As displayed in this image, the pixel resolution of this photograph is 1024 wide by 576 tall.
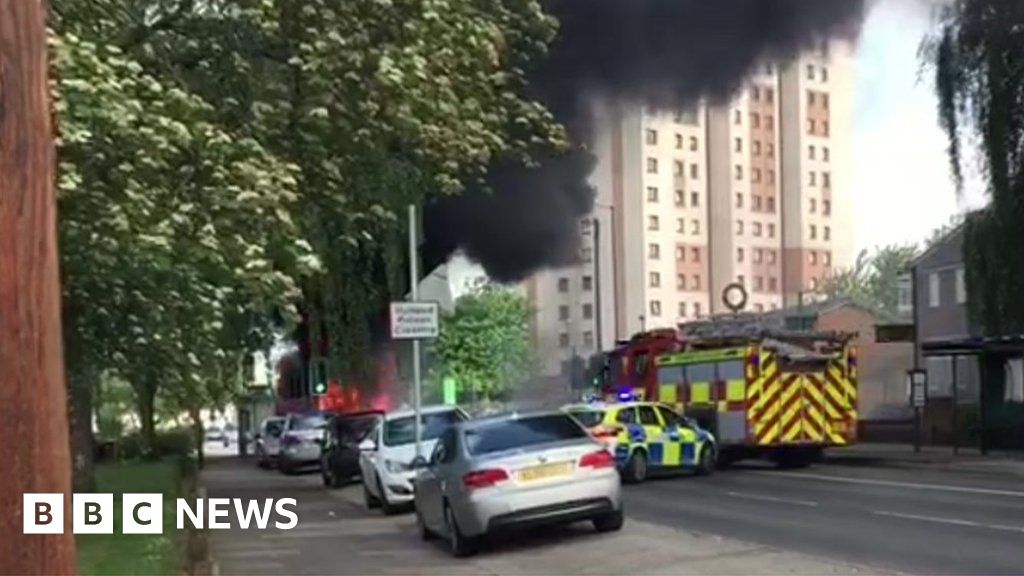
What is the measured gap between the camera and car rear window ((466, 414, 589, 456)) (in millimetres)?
14172

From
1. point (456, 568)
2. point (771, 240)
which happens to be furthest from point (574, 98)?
point (771, 240)

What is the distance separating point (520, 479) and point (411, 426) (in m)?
7.72

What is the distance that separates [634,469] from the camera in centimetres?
2317

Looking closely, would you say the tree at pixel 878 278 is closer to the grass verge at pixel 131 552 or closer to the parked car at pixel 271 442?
the parked car at pixel 271 442

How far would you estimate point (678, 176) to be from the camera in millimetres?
22500

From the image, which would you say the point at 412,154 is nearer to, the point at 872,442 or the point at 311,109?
the point at 311,109

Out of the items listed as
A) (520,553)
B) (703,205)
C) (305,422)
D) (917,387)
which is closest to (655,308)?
(703,205)

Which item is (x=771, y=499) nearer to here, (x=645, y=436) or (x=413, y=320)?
(x=645, y=436)

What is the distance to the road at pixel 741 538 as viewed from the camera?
11.9 m

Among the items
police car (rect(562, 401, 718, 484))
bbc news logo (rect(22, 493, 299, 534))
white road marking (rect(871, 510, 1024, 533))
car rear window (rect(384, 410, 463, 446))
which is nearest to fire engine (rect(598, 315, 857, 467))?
police car (rect(562, 401, 718, 484))

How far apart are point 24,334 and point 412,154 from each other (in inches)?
399

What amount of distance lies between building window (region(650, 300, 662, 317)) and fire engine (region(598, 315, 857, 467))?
1511cm

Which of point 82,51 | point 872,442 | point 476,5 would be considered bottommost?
point 872,442

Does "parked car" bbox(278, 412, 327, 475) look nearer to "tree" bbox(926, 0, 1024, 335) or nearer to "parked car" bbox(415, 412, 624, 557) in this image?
"tree" bbox(926, 0, 1024, 335)
